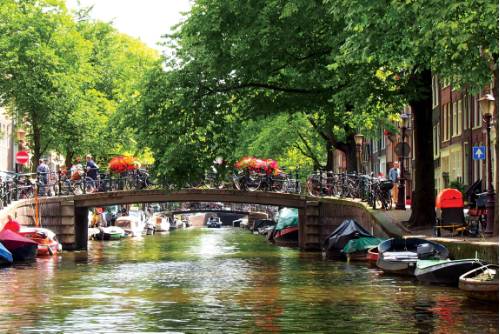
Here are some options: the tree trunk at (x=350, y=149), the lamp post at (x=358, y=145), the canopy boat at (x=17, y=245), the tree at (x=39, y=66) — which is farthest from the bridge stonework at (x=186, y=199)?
the canopy boat at (x=17, y=245)

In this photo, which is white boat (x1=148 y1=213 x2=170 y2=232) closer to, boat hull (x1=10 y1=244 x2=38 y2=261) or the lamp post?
the lamp post

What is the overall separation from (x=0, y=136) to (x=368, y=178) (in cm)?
2594

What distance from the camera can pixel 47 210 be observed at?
54562 millimetres

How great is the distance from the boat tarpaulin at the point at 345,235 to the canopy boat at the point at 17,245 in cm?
1141

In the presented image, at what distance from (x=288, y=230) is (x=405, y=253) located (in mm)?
34091

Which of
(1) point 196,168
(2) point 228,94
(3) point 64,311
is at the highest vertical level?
(2) point 228,94

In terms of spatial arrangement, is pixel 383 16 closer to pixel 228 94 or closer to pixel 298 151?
pixel 228 94

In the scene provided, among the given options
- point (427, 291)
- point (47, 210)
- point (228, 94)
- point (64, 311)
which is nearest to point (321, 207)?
point (47, 210)

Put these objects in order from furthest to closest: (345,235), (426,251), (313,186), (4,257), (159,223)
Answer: (159,223)
(313,186)
(345,235)
(4,257)
(426,251)

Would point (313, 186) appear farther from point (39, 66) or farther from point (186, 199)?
point (39, 66)

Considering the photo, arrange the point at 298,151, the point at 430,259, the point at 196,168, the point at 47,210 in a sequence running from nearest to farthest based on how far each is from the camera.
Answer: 1. the point at 430,259
2. the point at 196,168
3. the point at 47,210
4. the point at 298,151

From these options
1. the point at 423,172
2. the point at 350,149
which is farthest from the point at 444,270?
the point at 350,149

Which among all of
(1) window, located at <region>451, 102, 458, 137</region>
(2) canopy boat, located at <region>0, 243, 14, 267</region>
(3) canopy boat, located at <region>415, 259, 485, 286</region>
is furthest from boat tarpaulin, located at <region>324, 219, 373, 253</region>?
(1) window, located at <region>451, 102, 458, 137</region>

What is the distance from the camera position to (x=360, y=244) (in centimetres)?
4216
